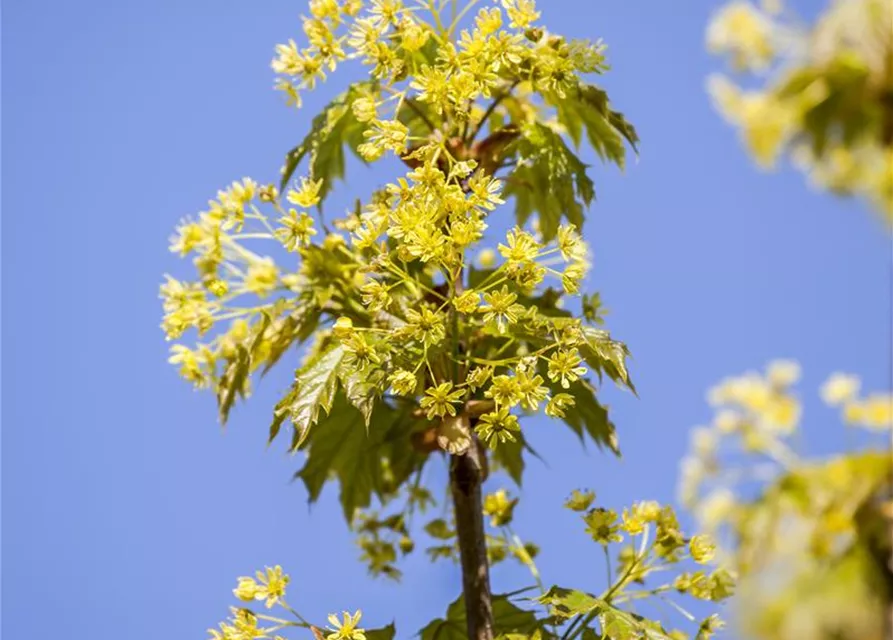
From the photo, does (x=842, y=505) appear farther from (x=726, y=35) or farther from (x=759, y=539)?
(x=726, y=35)

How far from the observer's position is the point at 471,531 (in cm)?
230

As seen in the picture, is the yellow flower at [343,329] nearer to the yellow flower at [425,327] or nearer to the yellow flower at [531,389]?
the yellow flower at [425,327]

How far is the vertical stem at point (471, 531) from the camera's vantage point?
7.39 feet

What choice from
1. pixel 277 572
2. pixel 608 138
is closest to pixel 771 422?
pixel 277 572

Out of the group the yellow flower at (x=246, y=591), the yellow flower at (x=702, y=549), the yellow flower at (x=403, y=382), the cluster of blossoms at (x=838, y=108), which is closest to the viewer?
the cluster of blossoms at (x=838, y=108)

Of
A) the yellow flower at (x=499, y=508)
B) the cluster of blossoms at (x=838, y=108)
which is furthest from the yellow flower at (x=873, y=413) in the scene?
the yellow flower at (x=499, y=508)

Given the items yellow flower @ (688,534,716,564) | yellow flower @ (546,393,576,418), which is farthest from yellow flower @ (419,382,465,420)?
yellow flower @ (688,534,716,564)

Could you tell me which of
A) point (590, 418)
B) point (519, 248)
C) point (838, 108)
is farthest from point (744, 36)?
point (590, 418)

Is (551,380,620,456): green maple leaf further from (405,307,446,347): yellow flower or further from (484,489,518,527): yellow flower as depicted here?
(405,307,446,347): yellow flower

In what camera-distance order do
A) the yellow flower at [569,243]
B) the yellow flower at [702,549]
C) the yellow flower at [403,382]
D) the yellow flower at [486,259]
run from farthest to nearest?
1. the yellow flower at [486,259]
2. the yellow flower at [702,549]
3. the yellow flower at [569,243]
4. the yellow flower at [403,382]

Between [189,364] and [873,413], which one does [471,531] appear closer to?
[189,364]

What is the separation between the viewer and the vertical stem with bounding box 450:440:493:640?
7.39ft

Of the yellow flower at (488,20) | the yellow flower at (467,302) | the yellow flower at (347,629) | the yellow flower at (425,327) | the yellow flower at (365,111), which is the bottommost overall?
the yellow flower at (347,629)

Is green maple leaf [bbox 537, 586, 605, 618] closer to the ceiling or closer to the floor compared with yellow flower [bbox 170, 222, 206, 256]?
closer to the floor
